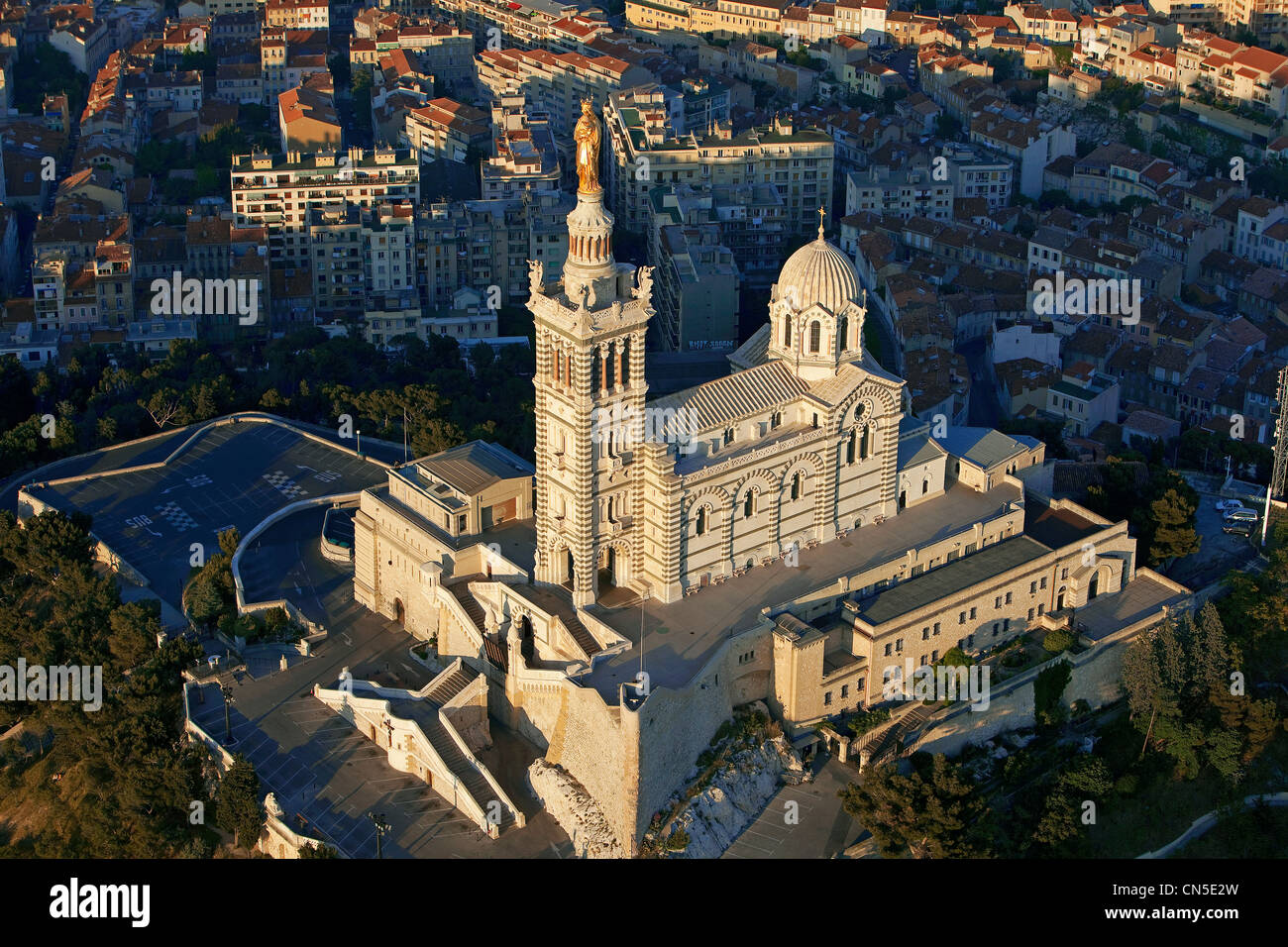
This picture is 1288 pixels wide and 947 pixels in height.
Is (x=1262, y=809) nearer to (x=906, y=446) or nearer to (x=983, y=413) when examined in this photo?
(x=906, y=446)

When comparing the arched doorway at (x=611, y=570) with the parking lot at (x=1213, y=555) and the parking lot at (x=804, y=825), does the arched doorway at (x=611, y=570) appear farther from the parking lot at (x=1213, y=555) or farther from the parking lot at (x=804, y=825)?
the parking lot at (x=1213, y=555)

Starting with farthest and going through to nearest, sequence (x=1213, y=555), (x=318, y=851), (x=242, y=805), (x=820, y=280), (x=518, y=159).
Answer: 1. (x=518, y=159)
2. (x=1213, y=555)
3. (x=820, y=280)
4. (x=242, y=805)
5. (x=318, y=851)

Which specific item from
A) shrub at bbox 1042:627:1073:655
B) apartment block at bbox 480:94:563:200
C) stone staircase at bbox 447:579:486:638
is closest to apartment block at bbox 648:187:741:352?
apartment block at bbox 480:94:563:200

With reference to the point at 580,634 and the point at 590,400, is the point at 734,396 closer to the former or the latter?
the point at 590,400

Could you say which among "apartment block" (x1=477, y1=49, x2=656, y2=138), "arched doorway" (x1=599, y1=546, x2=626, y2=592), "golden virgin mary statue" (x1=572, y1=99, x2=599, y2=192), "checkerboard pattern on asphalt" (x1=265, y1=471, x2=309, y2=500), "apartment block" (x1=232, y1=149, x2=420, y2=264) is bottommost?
"checkerboard pattern on asphalt" (x1=265, y1=471, x2=309, y2=500)

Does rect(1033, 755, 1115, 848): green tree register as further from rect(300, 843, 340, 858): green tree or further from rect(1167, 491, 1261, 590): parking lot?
rect(300, 843, 340, 858): green tree

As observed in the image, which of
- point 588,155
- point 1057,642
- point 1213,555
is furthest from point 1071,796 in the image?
point 588,155

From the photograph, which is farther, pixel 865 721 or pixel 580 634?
pixel 865 721
